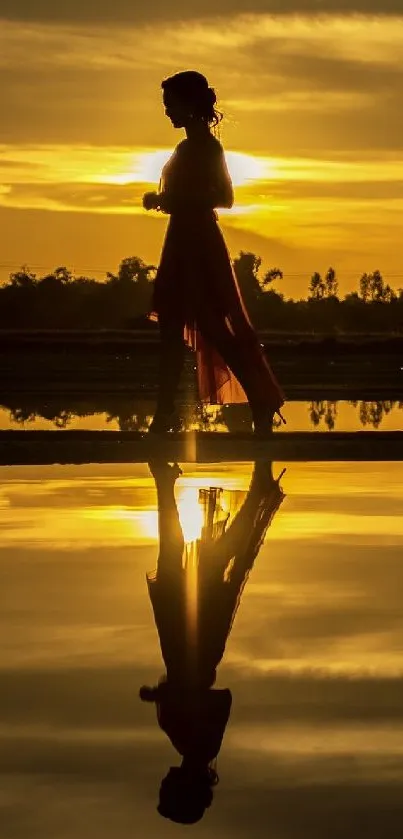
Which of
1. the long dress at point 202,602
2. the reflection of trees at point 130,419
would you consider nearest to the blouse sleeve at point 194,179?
the long dress at point 202,602

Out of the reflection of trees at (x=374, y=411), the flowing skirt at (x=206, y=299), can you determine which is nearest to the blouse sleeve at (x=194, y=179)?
the flowing skirt at (x=206, y=299)

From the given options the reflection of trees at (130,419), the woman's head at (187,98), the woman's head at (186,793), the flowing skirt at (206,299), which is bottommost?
the woman's head at (186,793)

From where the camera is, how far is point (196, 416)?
2273cm

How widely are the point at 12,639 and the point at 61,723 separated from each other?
4.36 feet

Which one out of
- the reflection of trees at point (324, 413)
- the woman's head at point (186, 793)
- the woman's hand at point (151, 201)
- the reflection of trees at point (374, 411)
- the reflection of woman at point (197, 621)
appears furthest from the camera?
the reflection of trees at point (374, 411)

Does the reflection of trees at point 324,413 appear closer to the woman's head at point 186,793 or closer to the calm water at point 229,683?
the calm water at point 229,683

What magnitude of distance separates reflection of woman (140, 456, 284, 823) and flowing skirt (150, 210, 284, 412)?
2838 millimetres

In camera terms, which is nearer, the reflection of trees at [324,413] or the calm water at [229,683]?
the calm water at [229,683]

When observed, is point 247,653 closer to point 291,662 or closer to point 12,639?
point 291,662

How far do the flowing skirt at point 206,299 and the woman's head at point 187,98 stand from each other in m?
0.64

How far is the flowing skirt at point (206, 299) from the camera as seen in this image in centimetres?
1456

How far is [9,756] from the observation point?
16.6ft

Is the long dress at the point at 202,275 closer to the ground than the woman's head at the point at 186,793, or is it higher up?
higher up

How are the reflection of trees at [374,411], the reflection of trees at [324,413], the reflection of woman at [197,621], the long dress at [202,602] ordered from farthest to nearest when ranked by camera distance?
1. the reflection of trees at [374,411]
2. the reflection of trees at [324,413]
3. the long dress at [202,602]
4. the reflection of woman at [197,621]
